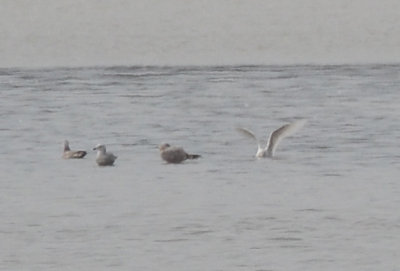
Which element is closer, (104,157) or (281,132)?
(104,157)

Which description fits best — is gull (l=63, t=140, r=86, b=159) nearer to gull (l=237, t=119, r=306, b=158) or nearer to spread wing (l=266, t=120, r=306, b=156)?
gull (l=237, t=119, r=306, b=158)

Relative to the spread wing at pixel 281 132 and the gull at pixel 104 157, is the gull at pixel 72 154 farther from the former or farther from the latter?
the spread wing at pixel 281 132

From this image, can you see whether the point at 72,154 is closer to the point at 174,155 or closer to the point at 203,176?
the point at 174,155

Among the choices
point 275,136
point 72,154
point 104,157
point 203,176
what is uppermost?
point 275,136

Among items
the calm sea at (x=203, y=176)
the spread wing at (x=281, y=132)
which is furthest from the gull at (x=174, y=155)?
the spread wing at (x=281, y=132)

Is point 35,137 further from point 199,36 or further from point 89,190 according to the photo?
point 199,36

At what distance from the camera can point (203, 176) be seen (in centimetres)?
1289

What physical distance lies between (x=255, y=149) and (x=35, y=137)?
7.10ft

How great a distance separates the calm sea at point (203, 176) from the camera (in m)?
9.75

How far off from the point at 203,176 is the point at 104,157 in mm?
996

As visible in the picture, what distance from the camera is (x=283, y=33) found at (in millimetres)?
24219

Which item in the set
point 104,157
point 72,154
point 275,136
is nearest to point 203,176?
point 104,157

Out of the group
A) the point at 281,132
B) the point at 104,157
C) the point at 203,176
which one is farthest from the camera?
the point at 281,132

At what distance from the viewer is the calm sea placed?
975 cm
